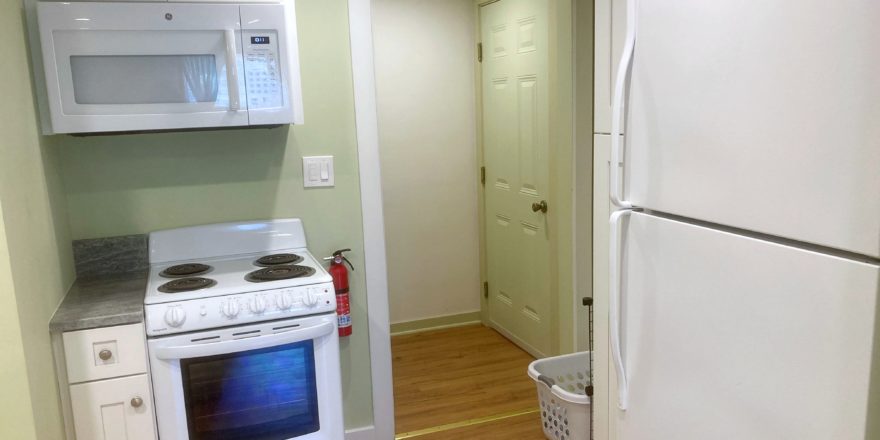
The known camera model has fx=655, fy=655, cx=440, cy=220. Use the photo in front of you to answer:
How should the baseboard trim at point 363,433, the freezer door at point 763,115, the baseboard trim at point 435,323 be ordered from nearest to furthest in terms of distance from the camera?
1. the freezer door at point 763,115
2. the baseboard trim at point 363,433
3. the baseboard trim at point 435,323

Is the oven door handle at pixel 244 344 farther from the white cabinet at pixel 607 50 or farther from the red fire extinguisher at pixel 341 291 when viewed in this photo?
the white cabinet at pixel 607 50

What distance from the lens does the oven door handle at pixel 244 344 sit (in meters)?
1.97

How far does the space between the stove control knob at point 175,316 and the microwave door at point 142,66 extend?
61 cm

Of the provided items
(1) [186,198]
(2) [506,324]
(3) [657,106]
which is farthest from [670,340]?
(2) [506,324]

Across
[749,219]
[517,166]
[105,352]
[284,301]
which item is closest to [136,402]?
[105,352]

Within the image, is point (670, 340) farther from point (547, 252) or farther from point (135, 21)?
point (547, 252)

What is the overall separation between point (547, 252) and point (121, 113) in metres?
2.21

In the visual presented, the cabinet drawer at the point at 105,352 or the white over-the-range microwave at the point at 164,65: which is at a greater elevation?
the white over-the-range microwave at the point at 164,65

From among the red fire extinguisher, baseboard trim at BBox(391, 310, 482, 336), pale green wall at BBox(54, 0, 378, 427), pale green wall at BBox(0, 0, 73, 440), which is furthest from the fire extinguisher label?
baseboard trim at BBox(391, 310, 482, 336)

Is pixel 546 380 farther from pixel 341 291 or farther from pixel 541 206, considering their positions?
pixel 541 206

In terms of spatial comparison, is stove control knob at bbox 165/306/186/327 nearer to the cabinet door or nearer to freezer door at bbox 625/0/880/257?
the cabinet door

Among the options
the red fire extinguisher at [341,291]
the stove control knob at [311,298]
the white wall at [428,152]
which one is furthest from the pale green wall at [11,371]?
the white wall at [428,152]

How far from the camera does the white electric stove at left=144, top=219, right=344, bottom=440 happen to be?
1.99 m

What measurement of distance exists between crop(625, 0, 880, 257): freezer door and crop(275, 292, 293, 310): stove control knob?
116cm
